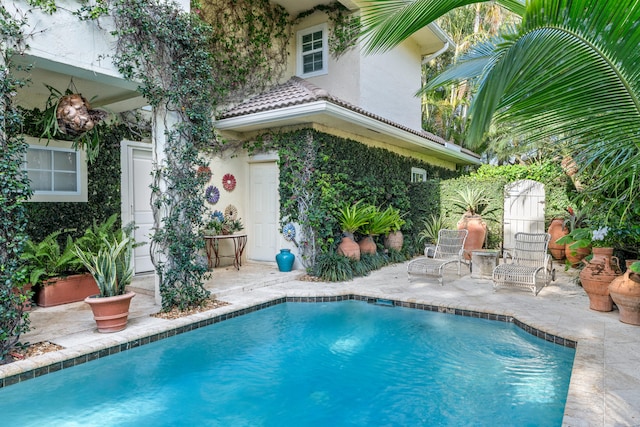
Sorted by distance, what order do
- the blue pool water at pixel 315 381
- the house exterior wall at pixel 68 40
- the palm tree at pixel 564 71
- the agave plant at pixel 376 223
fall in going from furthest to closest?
the agave plant at pixel 376 223
the house exterior wall at pixel 68 40
the blue pool water at pixel 315 381
the palm tree at pixel 564 71

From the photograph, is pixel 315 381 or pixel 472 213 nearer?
pixel 315 381

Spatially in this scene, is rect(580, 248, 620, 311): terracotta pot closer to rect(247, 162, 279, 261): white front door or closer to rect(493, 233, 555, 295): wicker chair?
rect(493, 233, 555, 295): wicker chair

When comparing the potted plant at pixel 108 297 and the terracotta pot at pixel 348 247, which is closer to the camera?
the potted plant at pixel 108 297

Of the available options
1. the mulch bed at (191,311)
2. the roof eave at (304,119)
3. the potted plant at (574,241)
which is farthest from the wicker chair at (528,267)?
the mulch bed at (191,311)

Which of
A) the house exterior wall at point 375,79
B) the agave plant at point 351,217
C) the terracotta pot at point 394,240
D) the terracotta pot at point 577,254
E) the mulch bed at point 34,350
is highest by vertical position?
the house exterior wall at point 375,79

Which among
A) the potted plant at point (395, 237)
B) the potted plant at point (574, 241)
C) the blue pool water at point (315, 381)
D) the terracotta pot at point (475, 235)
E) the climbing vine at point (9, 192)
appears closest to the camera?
the blue pool water at point (315, 381)

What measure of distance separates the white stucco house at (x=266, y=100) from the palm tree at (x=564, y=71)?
4.12 metres

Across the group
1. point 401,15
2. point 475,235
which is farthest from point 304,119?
point 401,15

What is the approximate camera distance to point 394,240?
1059cm

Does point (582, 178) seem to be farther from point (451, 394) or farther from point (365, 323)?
point (451, 394)

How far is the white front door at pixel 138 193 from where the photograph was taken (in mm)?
8031

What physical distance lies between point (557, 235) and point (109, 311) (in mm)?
9387

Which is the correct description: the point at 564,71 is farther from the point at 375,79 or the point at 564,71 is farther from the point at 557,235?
the point at 375,79

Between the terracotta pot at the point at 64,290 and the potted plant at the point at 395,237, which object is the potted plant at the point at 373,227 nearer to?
the potted plant at the point at 395,237
